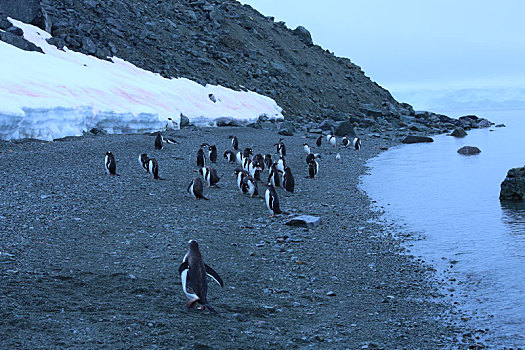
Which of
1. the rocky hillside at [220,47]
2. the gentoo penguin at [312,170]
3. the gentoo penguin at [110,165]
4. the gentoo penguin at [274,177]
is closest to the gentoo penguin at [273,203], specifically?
the gentoo penguin at [274,177]

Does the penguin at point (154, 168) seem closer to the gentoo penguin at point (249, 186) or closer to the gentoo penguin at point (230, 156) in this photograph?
the gentoo penguin at point (249, 186)

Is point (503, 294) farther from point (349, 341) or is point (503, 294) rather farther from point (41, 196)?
point (41, 196)

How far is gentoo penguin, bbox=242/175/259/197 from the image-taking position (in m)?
13.1

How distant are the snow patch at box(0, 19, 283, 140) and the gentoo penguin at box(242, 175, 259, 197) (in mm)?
8198

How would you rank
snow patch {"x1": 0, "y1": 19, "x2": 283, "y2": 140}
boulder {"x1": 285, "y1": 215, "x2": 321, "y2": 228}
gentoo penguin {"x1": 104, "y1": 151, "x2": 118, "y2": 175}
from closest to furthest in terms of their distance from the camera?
boulder {"x1": 285, "y1": 215, "x2": 321, "y2": 228} → gentoo penguin {"x1": 104, "y1": 151, "x2": 118, "y2": 175} → snow patch {"x1": 0, "y1": 19, "x2": 283, "y2": 140}

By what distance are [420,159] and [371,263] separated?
18752 mm

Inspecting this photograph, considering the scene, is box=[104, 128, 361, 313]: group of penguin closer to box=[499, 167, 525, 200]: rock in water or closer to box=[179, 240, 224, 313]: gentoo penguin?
box=[179, 240, 224, 313]: gentoo penguin

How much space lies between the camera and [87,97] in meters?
22.9

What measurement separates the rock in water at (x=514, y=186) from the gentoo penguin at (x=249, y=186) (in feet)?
23.4

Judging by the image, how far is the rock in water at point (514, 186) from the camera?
14.9 m

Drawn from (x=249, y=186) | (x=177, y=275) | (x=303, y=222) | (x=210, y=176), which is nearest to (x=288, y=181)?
(x=249, y=186)

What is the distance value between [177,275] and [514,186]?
1148cm

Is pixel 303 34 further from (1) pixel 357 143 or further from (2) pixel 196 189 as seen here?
(2) pixel 196 189

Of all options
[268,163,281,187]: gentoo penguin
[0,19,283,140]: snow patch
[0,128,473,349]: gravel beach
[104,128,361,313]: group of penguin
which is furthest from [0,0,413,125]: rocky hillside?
[0,128,473,349]: gravel beach
